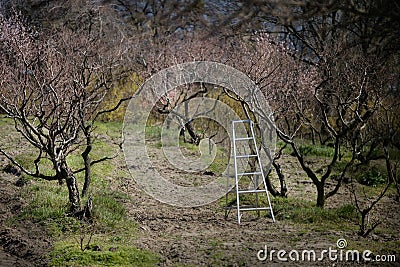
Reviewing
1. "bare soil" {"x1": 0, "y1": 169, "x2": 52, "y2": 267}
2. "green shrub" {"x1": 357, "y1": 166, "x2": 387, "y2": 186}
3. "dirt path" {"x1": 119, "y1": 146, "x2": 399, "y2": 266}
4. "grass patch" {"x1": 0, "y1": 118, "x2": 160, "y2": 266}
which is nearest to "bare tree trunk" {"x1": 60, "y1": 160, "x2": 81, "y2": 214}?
"grass patch" {"x1": 0, "y1": 118, "x2": 160, "y2": 266}

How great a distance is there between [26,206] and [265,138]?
433 centimetres

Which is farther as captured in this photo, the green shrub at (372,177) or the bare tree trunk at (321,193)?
the green shrub at (372,177)

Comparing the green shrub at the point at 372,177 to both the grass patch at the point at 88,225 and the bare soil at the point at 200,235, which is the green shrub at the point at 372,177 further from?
the grass patch at the point at 88,225

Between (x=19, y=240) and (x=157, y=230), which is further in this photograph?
(x=157, y=230)

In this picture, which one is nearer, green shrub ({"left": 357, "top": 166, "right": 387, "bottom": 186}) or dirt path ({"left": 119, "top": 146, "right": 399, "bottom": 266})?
dirt path ({"left": 119, "top": 146, "right": 399, "bottom": 266})

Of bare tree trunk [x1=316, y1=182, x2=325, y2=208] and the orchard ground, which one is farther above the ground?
bare tree trunk [x1=316, y1=182, x2=325, y2=208]

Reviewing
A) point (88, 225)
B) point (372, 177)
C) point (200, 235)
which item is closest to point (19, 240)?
point (88, 225)

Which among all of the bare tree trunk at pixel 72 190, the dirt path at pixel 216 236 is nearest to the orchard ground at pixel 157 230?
the dirt path at pixel 216 236

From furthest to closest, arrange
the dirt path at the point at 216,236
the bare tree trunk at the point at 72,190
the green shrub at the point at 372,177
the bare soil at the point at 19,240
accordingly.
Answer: the green shrub at the point at 372,177
the bare tree trunk at the point at 72,190
the bare soil at the point at 19,240
the dirt path at the point at 216,236

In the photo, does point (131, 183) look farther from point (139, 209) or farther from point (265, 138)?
point (265, 138)

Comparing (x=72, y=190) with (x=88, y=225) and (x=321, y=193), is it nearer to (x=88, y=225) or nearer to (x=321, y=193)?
(x=88, y=225)

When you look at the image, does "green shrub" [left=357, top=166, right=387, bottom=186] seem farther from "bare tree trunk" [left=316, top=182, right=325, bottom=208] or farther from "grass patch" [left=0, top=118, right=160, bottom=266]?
"grass patch" [left=0, top=118, right=160, bottom=266]

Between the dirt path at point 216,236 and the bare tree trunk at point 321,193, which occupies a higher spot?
the bare tree trunk at point 321,193

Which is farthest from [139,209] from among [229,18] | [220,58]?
[220,58]
